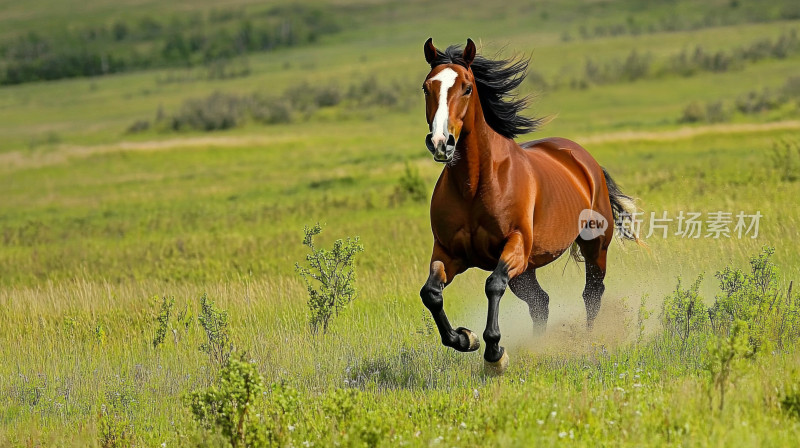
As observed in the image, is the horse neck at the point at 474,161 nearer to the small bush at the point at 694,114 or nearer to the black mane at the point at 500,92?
the black mane at the point at 500,92

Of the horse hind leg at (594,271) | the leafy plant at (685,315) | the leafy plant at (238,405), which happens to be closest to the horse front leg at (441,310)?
the leafy plant at (238,405)

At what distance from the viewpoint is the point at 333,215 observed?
69.2 ft

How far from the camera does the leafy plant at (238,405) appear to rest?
18.9ft

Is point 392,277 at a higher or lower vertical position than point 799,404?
lower

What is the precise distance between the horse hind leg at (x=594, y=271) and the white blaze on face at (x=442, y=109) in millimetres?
3306

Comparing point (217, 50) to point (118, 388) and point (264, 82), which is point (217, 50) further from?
point (118, 388)

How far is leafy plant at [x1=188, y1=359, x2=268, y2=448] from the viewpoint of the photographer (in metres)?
5.77

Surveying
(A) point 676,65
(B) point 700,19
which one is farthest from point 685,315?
(B) point 700,19

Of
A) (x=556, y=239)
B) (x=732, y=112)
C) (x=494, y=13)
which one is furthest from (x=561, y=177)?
(x=494, y=13)

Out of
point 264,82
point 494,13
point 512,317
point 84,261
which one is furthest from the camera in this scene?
point 494,13

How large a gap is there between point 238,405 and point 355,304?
15.4 ft

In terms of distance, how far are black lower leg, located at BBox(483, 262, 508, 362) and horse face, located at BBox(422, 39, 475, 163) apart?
1009 mm

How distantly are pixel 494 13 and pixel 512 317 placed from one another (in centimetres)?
14413

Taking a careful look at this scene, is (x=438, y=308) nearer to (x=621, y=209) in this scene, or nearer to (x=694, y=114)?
(x=621, y=209)
